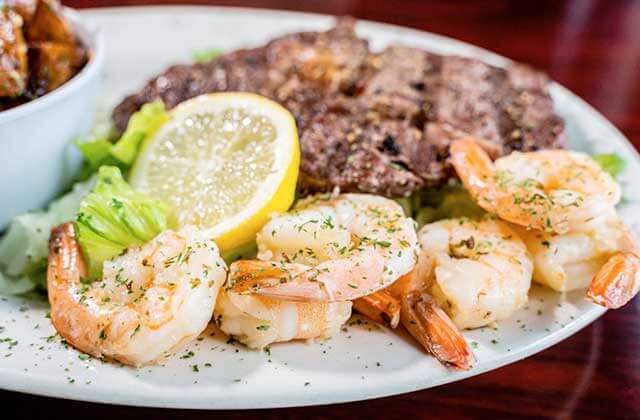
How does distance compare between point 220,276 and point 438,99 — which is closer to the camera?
point 220,276

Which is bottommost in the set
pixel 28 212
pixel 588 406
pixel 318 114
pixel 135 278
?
pixel 588 406

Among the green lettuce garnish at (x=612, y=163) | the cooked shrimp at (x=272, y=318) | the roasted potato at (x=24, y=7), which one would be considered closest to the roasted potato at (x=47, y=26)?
the roasted potato at (x=24, y=7)

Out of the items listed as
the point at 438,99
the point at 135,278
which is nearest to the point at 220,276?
the point at 135,278

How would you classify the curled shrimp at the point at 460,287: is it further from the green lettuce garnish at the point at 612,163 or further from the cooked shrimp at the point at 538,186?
the green lettuce garnish at the point at 612,163

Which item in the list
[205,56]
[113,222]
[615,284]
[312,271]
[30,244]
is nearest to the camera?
[312,271]

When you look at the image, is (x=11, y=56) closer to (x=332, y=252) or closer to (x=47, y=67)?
(x=47, y=67)

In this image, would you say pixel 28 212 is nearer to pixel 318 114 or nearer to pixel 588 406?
pixel 318 114

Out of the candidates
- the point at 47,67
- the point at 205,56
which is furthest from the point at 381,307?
the point at 205,56
